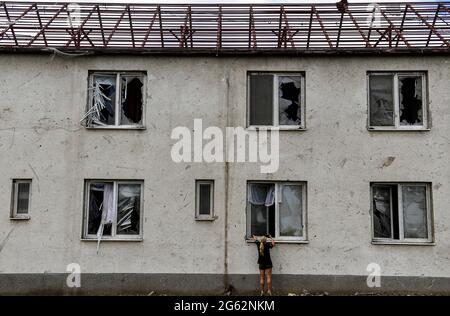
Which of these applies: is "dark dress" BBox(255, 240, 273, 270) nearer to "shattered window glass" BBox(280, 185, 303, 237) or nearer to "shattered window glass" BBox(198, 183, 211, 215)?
"shattered window glass" BBox(280, 185, 303, 237)

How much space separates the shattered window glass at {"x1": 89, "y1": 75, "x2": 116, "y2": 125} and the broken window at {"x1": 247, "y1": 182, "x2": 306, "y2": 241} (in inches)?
158

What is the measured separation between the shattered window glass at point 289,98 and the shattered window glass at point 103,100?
429 centimetres

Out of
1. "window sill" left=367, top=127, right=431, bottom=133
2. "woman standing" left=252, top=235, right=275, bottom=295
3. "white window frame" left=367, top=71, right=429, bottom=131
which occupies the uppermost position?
"white window frame" left=367, top=71, right=429, bottom=131

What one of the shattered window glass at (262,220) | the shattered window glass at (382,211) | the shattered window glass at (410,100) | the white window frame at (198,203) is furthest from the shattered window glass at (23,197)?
the shattered window glass at (410,100)

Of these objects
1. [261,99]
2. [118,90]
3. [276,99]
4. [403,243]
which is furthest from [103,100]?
[403,243]

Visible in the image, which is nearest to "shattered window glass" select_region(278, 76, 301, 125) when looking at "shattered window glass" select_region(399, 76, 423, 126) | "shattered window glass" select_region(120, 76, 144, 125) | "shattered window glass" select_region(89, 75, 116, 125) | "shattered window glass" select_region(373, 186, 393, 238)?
"shattered window glass" select_region(399, 76, 423, 126)

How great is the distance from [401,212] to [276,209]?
3.03 metres

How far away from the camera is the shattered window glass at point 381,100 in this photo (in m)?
12.6

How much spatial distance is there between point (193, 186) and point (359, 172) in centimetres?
408

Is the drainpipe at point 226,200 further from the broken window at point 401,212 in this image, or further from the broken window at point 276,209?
the broken window at point 401,212

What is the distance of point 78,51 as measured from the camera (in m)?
12.6

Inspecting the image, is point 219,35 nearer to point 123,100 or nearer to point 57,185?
point 123,100

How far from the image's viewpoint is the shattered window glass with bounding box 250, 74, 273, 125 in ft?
41.8

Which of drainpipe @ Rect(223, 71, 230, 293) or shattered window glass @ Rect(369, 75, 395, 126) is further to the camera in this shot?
shattered window glass @ Rect(369, 75, 395, 126)
